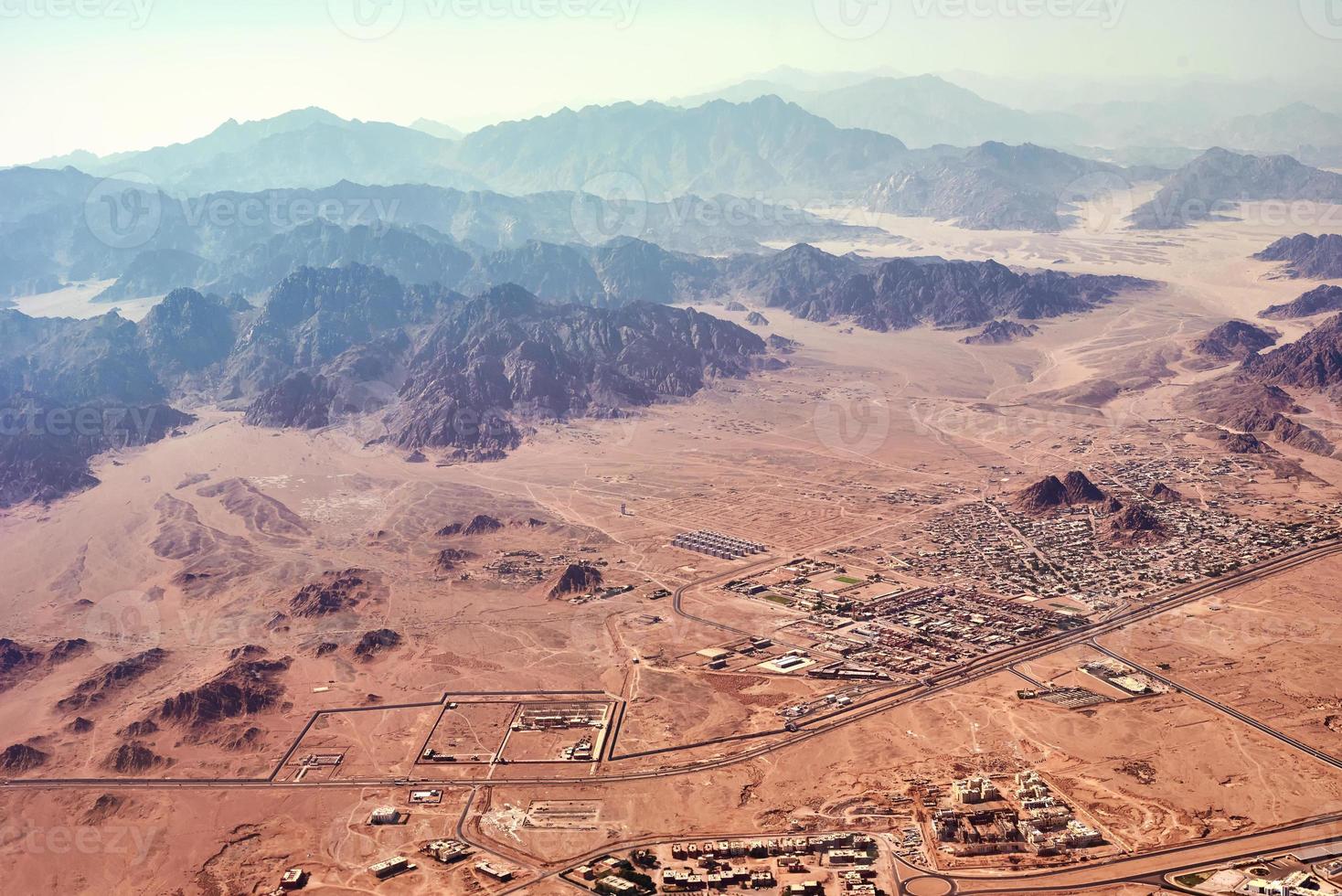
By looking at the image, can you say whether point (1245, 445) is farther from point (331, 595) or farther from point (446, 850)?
point (446, 850)

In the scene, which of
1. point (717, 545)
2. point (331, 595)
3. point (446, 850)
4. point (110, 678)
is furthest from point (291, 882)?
point (717, 545)

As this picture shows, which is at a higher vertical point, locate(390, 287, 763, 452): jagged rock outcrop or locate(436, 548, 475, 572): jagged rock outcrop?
locate(390, 287, 763, 452): jagged rock outcrop

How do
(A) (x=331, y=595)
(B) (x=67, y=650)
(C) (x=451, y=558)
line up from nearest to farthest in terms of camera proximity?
(B) (x=67, y=650) → (A) (x=331, y=595) → (C) (x=451, y=558)

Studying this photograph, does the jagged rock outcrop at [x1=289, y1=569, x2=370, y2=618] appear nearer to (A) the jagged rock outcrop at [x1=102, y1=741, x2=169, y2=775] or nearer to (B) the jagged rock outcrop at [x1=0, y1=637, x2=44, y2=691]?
(B) the jagged rock outcrop at [x1=0, y1=637, x2=44, y2=691]

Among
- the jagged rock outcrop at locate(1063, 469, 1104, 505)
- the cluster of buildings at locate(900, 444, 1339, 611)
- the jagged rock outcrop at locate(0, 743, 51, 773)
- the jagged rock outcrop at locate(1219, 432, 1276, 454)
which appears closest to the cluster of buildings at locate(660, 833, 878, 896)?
the cluster of buildings at locate(900, 444, 1339, 611)

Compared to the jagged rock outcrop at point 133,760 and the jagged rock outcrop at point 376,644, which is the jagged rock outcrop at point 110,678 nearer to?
the jagged rock outcrop at point 133,760

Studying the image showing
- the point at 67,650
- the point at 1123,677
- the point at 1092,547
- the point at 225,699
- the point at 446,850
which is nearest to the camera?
the point at 446,850

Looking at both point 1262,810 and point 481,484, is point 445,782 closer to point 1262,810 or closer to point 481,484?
point 1262,810
